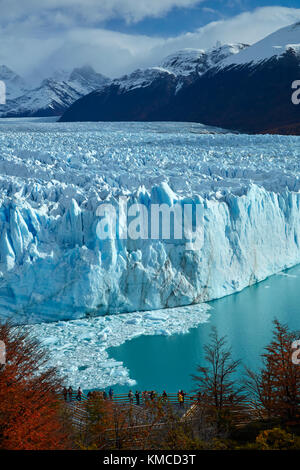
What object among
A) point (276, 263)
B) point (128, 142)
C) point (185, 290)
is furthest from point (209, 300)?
point (128, 142)

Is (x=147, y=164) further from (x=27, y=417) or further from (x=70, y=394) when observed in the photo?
(x=27, y=417)

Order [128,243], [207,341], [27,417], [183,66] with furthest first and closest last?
[183,66]
[128,243]
[207,341]
[27,417]

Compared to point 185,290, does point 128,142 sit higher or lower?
higher

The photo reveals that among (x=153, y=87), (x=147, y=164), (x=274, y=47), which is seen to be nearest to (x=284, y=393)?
(x=147, y=164)

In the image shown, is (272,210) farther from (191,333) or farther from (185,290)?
(191,333)

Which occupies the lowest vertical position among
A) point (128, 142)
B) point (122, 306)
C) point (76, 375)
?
point (76, 375)

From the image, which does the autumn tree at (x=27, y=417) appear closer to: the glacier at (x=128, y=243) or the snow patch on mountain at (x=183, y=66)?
the glacier at (x=128, y=243)

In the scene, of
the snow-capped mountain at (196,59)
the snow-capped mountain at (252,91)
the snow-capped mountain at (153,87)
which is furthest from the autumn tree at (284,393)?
the snow-capped mountain at (196,59)
